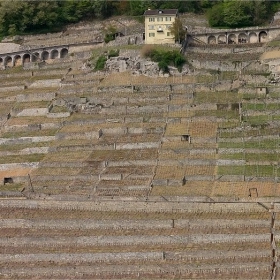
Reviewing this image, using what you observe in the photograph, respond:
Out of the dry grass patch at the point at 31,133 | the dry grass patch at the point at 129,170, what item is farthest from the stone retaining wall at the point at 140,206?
the dry grass patch at the point at 31,133

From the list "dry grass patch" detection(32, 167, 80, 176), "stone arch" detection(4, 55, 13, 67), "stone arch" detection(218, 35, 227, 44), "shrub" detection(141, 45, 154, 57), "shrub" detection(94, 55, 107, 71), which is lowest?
"stone arch" detection(4, 55, 13, 67)

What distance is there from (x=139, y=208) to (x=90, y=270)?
35.9 feet

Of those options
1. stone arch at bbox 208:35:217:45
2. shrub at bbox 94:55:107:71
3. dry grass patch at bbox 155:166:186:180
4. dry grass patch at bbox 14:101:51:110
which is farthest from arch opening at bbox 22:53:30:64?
dry grass patch at bbox 155:166:186:180

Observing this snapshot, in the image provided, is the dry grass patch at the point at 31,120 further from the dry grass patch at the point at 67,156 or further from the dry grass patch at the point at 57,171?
the dry grass patch at the point at 57,171

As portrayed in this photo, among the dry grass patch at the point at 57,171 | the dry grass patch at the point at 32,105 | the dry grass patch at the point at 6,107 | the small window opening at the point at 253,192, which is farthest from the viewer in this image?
the dry grass patch at the point at 6,107

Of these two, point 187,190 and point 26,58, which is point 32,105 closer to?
point 26,58

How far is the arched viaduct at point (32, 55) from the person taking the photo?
407 ft

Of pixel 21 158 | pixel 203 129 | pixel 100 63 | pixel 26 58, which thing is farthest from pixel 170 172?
pixel 26 58

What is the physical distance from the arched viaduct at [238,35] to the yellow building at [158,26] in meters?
7.42

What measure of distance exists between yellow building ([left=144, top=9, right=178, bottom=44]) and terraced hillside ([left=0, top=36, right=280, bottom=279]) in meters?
4.98

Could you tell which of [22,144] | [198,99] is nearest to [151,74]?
[198,99]

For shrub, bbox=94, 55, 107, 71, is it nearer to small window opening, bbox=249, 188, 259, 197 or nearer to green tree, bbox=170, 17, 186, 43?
green tree, bbox=170, 17, 186, 43

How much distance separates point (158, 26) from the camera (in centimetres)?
11200

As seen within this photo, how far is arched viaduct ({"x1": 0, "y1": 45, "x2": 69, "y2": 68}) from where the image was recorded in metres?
124
